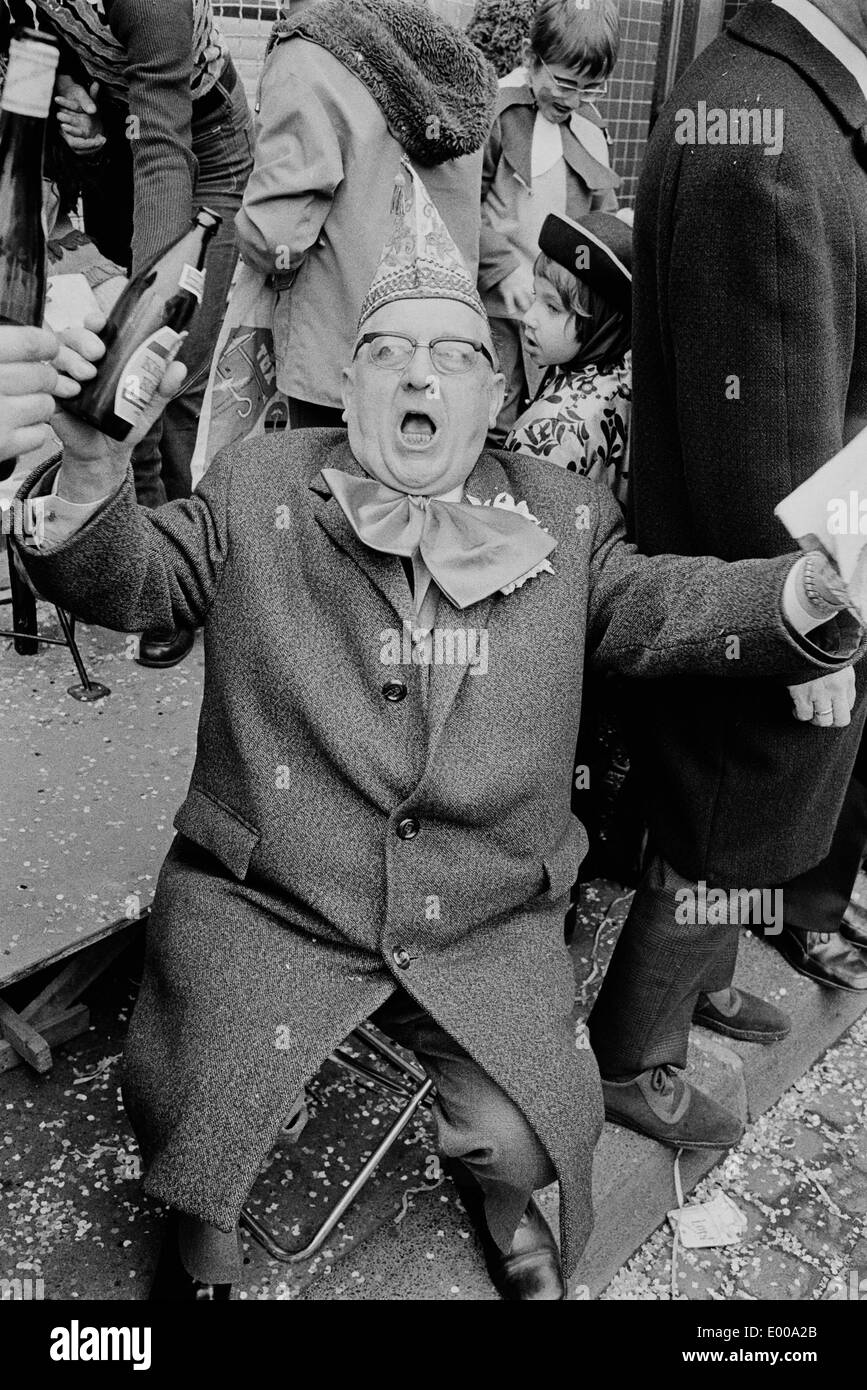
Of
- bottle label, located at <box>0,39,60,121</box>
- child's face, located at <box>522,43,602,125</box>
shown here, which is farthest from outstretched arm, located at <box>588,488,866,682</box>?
child's face, located at <box>522,43,602,125</box>

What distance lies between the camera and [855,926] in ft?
10.9

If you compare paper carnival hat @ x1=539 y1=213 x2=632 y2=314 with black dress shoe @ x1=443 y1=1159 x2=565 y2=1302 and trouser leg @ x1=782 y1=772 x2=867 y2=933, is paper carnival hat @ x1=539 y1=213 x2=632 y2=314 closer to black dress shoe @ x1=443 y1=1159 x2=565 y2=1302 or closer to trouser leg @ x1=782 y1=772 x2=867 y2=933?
trouser leg @ x1=782 y1=772 x2=867 y2=933

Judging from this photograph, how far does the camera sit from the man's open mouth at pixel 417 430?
2107 mm

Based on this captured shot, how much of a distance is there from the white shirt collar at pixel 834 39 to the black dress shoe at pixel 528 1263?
→ 1979 mm

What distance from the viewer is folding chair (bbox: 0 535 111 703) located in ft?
10.9

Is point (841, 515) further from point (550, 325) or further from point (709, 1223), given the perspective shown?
point (709, 1223)

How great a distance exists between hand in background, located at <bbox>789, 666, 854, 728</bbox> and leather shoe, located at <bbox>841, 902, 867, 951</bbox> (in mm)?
1273

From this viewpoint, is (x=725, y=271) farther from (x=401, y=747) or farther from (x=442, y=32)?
(x=442, y=32)

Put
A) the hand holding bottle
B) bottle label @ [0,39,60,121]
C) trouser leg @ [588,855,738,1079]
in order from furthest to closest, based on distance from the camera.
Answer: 1. trouser leg @ [588,855,738,1079]
2. bottle label @ [0,39,60,121]
3. the hand holding bottle

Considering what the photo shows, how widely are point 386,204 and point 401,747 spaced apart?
166cm

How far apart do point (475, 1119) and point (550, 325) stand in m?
1.55

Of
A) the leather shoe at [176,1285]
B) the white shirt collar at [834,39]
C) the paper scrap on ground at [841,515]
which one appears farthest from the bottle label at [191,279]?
the leather shoe at [176,1285]

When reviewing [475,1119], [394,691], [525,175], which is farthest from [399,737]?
[525,175]

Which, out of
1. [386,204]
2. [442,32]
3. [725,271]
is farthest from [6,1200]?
[442,32]
